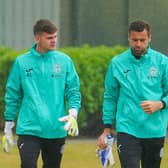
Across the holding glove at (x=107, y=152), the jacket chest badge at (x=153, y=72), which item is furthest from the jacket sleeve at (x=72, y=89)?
the jacket chest badge at (x=153, y=72)

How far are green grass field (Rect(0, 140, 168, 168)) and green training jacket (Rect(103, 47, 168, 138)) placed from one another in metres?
3.26

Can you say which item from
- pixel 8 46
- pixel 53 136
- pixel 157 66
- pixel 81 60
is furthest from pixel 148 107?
pixel 8 46

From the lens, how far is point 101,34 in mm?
15641

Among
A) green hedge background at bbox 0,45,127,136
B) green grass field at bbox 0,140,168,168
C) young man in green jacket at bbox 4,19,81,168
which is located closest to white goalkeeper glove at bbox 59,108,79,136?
young man in green jacket at bbox 4,19,81,168

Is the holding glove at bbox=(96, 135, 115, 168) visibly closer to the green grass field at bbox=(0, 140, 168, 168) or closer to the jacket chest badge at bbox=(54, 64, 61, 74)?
the jacket chest badge at bbox=(54, 64, 61, 74)

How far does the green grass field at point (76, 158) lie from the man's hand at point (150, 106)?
3484 mm

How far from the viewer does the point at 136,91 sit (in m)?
7.62

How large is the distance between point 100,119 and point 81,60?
1.17 meters

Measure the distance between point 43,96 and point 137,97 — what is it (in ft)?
2.81

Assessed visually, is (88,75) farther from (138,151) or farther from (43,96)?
(138,151)

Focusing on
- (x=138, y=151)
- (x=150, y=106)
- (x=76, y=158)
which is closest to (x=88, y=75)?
(x=76, y=158)

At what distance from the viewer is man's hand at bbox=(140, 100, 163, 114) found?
7383 millimetres

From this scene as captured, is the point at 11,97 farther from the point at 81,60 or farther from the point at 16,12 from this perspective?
the point at 16,12

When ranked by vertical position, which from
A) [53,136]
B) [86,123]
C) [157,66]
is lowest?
[86,123]
